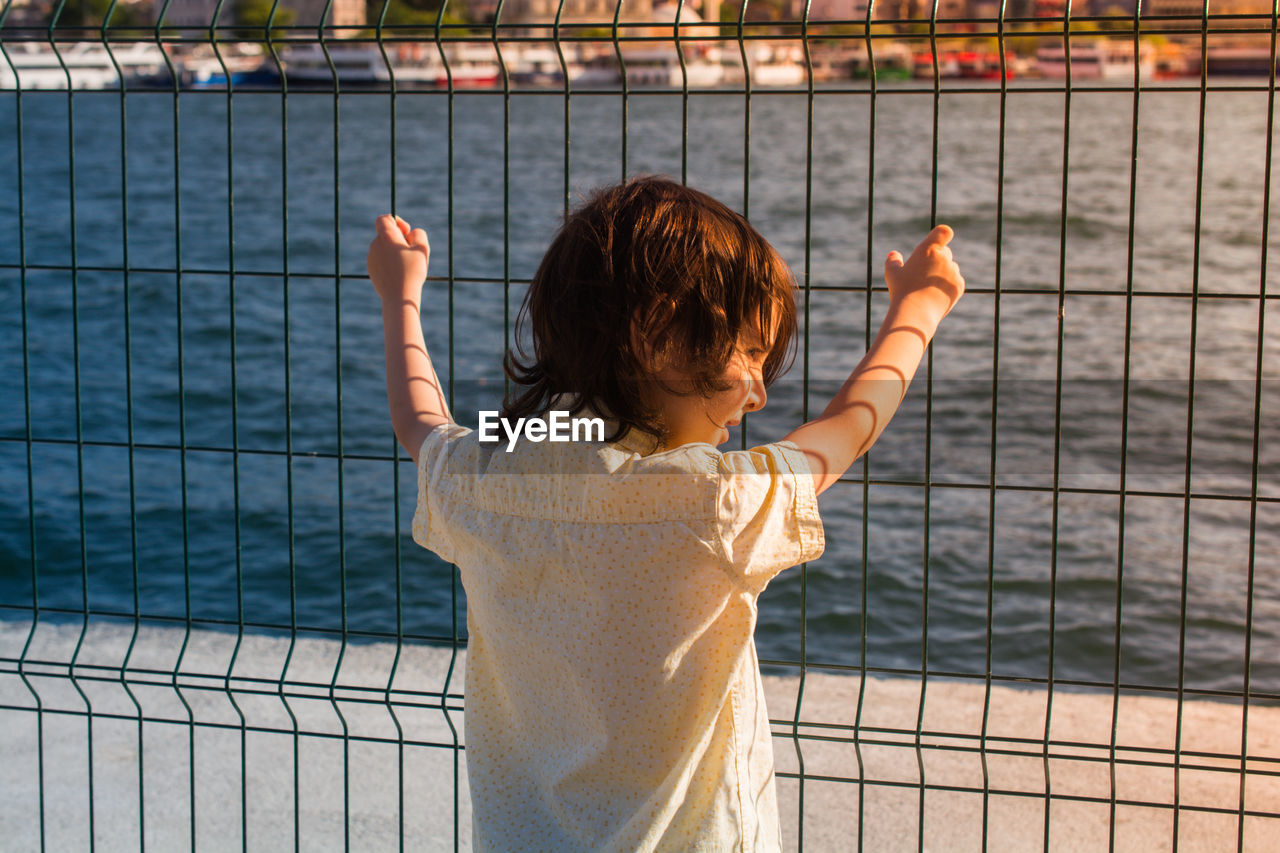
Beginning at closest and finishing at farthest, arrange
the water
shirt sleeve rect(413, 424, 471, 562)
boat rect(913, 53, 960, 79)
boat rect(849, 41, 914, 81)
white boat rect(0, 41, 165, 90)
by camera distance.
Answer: shirt sleeve rect(413, 424, 471, 562) < boat rect(913, 53, 960, 79) < boat rect(849, 41, 914, 81) < white boat rect(0, 41, 165, 90) < the water

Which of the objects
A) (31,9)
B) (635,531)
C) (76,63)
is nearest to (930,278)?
(635,531)

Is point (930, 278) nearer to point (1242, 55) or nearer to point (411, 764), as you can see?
point (1242, 55)

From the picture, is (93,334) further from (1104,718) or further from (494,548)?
(494,548)

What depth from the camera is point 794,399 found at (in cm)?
1319

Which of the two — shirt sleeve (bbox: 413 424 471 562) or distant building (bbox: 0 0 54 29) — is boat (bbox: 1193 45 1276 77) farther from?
distant building (bbox: 0 0 54 29)

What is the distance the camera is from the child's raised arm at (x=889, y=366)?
4.97 feet

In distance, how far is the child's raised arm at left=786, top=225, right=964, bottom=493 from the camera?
4.97ft

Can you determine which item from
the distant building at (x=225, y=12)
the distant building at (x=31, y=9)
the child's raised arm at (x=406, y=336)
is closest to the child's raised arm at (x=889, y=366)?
the child's raised arm at (x=406, y=336)

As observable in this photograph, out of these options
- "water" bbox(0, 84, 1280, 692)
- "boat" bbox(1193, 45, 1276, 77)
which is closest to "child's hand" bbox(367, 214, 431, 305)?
"water" bbox(0, 84, 1280, 692)

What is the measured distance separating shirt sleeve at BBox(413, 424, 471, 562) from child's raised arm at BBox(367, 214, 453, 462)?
0.08 metres

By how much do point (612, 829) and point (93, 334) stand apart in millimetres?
16374

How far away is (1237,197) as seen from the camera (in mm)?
24203

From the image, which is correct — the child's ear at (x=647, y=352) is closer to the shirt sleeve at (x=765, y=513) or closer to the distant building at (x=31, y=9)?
the shirt sleeve at (x=765, y=513)

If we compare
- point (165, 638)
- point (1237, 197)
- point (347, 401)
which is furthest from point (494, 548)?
point (1237, 197)
